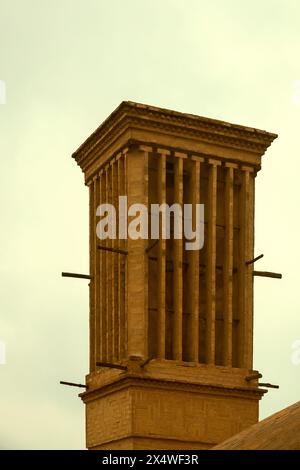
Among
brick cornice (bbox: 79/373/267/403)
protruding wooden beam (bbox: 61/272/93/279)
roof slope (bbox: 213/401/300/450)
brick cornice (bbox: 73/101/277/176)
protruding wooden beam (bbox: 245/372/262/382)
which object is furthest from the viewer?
protruding wooden beam (bbox: 61/272/93/279)

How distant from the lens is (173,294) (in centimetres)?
2964

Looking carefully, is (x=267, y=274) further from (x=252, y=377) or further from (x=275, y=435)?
(x=275, y=435)

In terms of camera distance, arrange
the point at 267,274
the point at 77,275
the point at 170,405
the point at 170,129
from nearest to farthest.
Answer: the point at 170,405 < the point at 170,129 < the point at 267,274 < the point at 77,275

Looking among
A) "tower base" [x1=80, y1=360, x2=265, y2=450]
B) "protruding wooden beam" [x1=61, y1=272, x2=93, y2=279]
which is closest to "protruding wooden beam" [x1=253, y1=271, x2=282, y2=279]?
"tower base" [x1=80, y1=360, x2=265, y2=450]

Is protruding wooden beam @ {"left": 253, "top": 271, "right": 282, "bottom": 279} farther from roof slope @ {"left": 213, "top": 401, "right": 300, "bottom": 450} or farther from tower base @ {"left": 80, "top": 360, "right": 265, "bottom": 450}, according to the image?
roof slope @ {"left": 213, "top": 401, "right": 300, "bottom": 450}

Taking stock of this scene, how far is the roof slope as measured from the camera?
52.0 ft

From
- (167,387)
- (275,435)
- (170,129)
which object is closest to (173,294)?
(167,387)

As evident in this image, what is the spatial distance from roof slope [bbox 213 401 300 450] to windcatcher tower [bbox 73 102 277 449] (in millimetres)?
8896

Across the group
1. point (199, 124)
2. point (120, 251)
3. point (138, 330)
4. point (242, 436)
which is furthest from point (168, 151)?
point (242, 436)

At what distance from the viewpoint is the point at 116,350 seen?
29.3m

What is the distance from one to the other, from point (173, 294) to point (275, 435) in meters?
13.0
